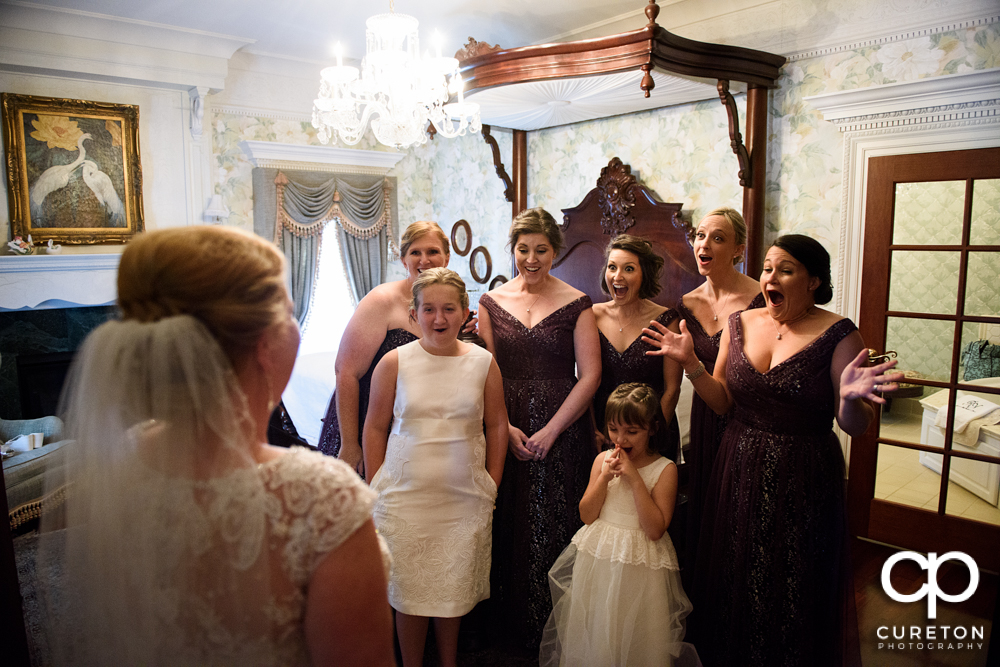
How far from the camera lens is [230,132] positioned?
5.15 m

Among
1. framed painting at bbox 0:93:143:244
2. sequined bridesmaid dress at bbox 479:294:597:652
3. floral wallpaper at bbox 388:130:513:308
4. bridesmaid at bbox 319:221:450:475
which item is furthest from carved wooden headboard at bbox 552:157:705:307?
framed painting at bbox 0:93:143:244

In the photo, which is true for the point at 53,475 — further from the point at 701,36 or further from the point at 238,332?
the point at 701,36

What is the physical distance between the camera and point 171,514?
82 centimetres

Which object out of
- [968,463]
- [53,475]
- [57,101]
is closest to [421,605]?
[53,475]

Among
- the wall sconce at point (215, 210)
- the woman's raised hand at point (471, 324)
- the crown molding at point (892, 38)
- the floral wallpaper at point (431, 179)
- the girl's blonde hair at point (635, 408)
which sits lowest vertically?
the girl's blonde hair at point (635, 408)

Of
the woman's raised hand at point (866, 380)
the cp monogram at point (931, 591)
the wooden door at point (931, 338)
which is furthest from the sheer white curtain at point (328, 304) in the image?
the woman's raised hand at point (866, 380)

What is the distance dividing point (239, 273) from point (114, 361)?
0.61 ft

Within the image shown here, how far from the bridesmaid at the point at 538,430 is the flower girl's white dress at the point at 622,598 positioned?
11.9 inches

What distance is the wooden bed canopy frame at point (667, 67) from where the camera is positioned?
10.0 feet

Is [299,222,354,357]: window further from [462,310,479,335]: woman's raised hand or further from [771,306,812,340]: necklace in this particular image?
[771,306,812,340]: necklace

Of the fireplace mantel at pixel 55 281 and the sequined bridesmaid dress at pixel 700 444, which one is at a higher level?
the fireplace mantel at pixel 55 281

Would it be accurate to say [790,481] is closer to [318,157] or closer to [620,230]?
[620,230]

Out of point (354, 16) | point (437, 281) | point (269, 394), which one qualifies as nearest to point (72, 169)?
point (354, 16)

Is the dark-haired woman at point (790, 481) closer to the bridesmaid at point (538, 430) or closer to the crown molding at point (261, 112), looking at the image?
the bridesmaid at point (538, 430)
